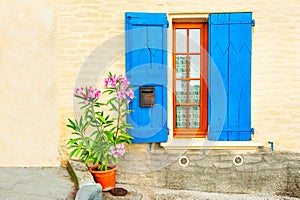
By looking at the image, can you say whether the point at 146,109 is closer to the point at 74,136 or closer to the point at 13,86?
the point at 74,136

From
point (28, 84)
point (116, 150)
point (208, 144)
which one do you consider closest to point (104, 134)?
point (116, 150)

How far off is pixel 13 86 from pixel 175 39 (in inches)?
92.2

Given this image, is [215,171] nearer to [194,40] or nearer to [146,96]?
[146,96]

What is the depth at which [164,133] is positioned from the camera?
4566 millimetres

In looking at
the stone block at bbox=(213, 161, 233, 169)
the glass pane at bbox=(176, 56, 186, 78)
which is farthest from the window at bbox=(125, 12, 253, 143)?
the stone block at bbox=(213, 161, 233, 169)

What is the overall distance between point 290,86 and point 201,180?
179 centimetres

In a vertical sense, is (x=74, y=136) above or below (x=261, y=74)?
below

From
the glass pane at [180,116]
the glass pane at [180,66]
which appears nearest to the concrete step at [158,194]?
the glass pane at [180,116]

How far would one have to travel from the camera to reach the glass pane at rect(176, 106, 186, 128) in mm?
4816

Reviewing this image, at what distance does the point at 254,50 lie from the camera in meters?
4.60

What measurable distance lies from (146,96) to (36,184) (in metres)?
1.74

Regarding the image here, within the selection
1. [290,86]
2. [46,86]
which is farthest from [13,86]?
[290,86]

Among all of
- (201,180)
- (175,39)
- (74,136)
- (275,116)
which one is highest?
(175,39)

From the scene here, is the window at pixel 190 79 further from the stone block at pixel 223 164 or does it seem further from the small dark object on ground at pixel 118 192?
the small dark object on ground at pixel 118 192
